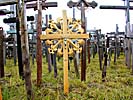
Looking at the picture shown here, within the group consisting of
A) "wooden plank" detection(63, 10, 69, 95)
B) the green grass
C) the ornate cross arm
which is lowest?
the green grass

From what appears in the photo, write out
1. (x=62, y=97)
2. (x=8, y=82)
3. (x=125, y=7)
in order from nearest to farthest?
(x=62, y=97)
(x=8, y=82)
(x=125, y=7)

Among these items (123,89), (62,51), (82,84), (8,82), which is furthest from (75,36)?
(8,82)

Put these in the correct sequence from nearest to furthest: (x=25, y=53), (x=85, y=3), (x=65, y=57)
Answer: (x=25, y=53) < (x=65, y=57) < (x=85, y=3)

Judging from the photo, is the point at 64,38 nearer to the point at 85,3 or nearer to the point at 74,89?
the point at 74,89

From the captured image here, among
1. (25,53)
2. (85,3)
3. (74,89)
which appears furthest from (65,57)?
(85,3)

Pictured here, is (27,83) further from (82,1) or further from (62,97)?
(82,1)

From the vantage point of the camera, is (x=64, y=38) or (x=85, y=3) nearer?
(x=64, y=38)

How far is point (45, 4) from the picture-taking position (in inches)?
277

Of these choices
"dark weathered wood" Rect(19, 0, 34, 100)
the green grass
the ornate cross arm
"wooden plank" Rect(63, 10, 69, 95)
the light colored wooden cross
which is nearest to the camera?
"dark weathered wood" Rect(19, 0, 34, 100)

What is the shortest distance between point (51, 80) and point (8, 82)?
94cm

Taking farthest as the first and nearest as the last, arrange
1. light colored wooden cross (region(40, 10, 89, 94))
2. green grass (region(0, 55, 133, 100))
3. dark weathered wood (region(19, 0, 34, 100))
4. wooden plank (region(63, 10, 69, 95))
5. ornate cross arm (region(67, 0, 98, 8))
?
1. ornate cross arm (region(67, 0, 98, 8))
2. light colored wooden cross (region(40, 10, 89, 94))
3. wooden plank (region(63, 10, 69, 95))
4. green grass (region(0, 55, 133, 100))
5. dark weathered wood (region(19, 0, 34, 100))

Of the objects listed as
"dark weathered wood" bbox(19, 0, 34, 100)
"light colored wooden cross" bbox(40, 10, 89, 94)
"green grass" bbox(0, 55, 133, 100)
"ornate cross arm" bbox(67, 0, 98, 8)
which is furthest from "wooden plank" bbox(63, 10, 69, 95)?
"ornate cross arm" bbox(67, 0, 98, 8)

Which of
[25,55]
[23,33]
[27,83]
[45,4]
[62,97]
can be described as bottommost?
[62,97]

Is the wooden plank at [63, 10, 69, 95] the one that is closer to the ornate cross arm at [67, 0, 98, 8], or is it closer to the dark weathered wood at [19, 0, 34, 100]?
the dark weathered wood at [19, 0, 34, 100]
